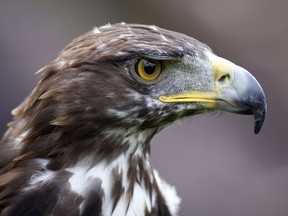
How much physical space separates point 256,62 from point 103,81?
412 cm

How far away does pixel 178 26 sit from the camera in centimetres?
698

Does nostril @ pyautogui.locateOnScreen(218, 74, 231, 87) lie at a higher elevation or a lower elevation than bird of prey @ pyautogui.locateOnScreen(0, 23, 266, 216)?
higher

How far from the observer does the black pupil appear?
2.59 meters

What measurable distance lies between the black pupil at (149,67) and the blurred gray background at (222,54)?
1.97 metres

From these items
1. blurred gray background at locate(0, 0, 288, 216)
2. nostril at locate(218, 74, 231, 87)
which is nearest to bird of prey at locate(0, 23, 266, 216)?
nostril at locate(218, 74, 231, 87)

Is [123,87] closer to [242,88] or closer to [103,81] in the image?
[103,81]

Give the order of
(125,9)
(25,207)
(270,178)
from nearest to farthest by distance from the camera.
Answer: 1. (25,207)
2. (270,178)
3. (125,9)

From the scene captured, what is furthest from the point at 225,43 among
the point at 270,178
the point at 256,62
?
the point at 270,178

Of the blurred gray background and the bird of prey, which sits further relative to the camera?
the blurred gray background

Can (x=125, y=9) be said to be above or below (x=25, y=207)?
above

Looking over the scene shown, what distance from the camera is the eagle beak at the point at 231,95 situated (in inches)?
104

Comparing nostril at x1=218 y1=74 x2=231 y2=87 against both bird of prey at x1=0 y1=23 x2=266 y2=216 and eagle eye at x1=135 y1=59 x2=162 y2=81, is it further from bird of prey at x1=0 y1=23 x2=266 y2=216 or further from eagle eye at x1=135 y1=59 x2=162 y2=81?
eagle eye at x1=135 y1=59 x2=162 y2=81

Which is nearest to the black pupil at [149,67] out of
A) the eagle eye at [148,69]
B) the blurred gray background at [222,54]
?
the eagle eye at [148,69]

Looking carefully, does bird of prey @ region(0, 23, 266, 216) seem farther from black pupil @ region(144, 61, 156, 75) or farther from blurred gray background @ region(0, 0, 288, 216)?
blurred gray background @ region(0, 0, 288, 216)
